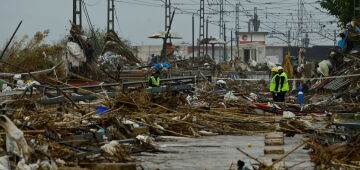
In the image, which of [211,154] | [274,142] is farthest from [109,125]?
[274,142]

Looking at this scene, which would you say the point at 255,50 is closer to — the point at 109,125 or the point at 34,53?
the point at 34,53

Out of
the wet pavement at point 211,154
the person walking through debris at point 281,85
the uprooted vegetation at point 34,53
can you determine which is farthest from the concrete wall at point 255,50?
the wet pavement at point 211,154

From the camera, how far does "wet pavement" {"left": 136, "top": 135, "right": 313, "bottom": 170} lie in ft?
36.4

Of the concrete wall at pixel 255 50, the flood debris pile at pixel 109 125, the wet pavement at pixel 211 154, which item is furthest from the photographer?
the concrete wall at pixel 255 50

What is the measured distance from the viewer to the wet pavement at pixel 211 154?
36.4ft

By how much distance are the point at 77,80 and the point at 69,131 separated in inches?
546

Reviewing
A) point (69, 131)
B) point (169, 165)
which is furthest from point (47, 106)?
point (169, 165)

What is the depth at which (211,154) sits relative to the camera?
12781 millimetres

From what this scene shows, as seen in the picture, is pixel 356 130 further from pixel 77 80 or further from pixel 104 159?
pixel 77 80

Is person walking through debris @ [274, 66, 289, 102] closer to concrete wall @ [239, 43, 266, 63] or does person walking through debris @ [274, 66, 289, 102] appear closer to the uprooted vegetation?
the uprooted vegetation

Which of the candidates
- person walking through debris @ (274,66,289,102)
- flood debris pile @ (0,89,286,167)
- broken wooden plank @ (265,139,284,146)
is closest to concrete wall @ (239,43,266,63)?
person walking through debris @ (274,66,289,102)

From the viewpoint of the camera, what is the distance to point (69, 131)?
13125 mm

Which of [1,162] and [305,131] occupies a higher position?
[1,162]

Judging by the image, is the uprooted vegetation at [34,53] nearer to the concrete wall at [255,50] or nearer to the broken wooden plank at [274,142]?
the broken wooden plank at [274,142]
